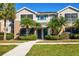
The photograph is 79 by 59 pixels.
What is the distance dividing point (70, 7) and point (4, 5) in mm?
6481

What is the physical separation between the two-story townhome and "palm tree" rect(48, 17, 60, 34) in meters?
0.67

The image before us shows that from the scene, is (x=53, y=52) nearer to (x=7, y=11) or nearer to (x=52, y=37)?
(x=52, y=37)

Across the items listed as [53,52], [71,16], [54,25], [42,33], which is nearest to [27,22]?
[42,33]

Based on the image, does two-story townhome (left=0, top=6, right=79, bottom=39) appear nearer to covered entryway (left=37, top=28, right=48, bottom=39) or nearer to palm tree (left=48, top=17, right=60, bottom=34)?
covered entryway (left=37, top=28, right=48, bottom=39)

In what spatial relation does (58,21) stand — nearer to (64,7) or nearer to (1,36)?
(64,7)

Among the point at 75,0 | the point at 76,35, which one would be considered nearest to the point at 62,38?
the point at 76,35

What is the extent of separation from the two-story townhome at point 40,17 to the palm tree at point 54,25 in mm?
666

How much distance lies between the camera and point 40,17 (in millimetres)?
25938

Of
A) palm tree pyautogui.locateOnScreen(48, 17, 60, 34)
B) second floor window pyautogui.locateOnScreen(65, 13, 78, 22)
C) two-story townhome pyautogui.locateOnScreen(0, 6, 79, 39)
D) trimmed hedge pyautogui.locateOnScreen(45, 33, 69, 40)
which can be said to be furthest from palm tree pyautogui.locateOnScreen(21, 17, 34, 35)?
second floor window pyautogui.locateOnScreen(65, 13, 78, 22)

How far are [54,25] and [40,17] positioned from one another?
2535 millimetres

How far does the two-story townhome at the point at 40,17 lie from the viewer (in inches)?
983

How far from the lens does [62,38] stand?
22984 millimetres

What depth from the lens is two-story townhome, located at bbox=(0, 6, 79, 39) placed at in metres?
25.0

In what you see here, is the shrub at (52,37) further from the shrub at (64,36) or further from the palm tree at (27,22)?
the palm tree at (27,22)
